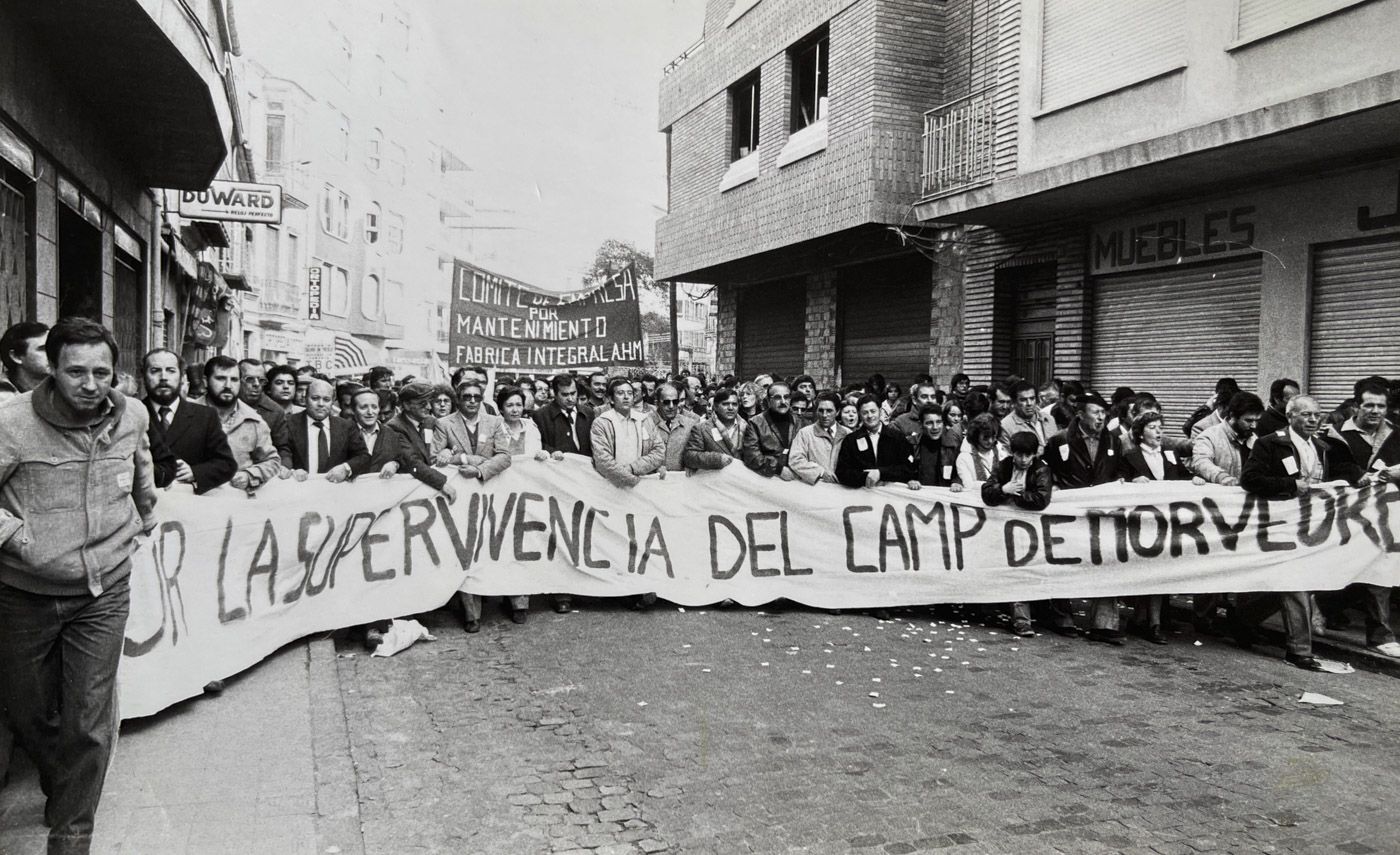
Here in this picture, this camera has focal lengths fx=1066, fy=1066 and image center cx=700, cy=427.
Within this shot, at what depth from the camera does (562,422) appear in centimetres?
926

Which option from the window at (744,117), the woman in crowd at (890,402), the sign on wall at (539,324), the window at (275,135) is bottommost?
the woman in crowd at (890,402)

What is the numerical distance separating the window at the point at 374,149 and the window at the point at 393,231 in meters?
3.39

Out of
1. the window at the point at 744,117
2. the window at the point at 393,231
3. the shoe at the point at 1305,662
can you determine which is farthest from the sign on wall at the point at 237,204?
the window at the point at 393,231

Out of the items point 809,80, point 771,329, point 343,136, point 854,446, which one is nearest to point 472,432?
point 854,446

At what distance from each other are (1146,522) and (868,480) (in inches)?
78.9

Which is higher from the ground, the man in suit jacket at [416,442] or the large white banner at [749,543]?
the man in suit jacket at [416,442]

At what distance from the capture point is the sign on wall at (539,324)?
12273mm

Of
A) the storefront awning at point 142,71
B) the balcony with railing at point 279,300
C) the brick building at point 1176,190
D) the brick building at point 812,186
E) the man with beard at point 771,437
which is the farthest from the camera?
the balcony with railing at point 279,300

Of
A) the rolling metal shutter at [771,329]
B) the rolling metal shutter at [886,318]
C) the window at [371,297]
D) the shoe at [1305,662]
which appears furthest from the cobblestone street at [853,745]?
the window at [371,297]

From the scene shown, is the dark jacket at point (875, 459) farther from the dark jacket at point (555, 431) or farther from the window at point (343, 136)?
the window at point (343, 136)

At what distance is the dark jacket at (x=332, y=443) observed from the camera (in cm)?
739

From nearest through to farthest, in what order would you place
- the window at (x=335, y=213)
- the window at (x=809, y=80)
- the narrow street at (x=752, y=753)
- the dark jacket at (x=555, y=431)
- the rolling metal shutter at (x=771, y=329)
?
the narrow street at (x=752, y=753) < the dark jacket at (x=555, y=431) < the window at (x=809, y=80) < the rolling metal shutter at (x=771, y=329) < the window at (x=335, y=213)

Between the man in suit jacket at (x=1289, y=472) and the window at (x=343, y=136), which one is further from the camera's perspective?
the window at (x=343, y=136)

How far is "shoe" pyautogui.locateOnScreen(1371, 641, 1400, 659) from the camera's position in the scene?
6902 millimetres
